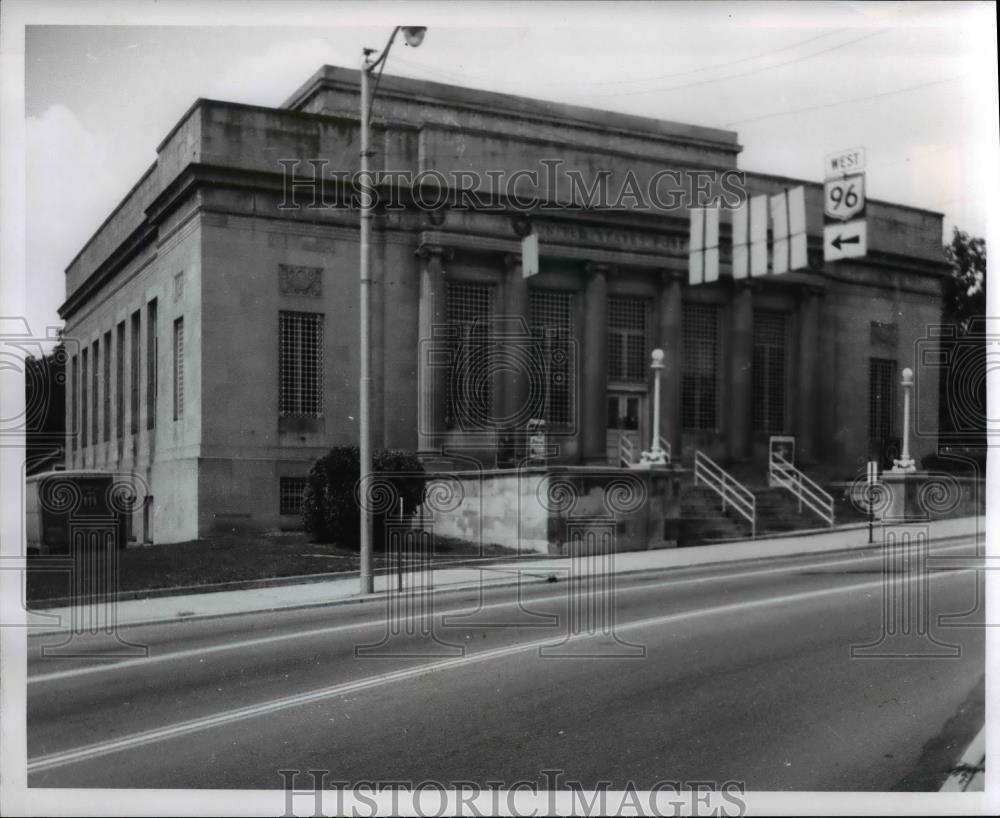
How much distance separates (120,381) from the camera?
10.6 m

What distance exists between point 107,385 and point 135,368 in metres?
0.44

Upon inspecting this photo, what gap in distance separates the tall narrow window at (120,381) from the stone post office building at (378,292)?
0.09 feet

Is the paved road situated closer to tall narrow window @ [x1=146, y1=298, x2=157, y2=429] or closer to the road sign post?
tall narrow window @ [x1=146, y1=298, x2=157, y2=429]

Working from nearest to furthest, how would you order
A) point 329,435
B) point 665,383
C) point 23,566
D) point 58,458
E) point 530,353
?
point 23,566 → point 58,458 → point 329,435 → point 530,353 → point 665,383

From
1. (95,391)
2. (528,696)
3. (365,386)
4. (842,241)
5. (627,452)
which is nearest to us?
(528,696)

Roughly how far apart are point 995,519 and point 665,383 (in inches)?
243

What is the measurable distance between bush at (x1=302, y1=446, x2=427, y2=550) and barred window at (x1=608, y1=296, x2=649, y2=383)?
4.37 m

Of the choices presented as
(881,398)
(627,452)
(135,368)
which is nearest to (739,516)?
(627,452)

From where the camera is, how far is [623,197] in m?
12.3

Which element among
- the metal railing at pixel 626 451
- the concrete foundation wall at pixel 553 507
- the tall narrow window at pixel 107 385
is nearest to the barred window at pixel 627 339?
the metal railing at pixel 626 451

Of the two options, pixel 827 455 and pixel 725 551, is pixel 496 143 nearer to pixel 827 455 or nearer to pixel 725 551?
pixel 827 455

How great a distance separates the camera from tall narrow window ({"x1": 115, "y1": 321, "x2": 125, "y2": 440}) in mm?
10227

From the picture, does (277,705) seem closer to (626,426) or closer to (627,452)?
(626,426)

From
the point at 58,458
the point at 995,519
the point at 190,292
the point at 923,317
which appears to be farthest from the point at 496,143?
the point at 995,519
